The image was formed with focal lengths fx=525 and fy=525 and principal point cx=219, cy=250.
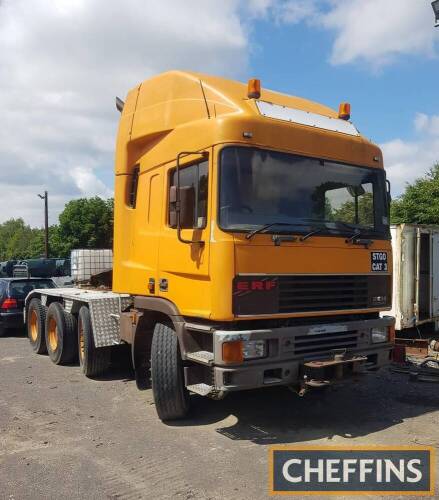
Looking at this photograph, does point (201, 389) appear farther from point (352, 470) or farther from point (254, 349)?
point (352, 470)

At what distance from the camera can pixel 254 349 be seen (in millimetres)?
4938

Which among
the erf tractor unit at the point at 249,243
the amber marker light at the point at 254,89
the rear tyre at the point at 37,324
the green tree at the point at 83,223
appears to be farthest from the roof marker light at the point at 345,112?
the green tree at the point at 83,223

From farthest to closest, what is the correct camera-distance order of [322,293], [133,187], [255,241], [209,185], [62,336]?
[62,336] → [133,187] → [322,293] → [209,185] → [255,241]

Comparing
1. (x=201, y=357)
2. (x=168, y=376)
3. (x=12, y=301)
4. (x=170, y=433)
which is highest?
(x=201, y=357)

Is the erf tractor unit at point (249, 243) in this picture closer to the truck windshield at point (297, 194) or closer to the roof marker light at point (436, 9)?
the truck windshield at point (297, 194)

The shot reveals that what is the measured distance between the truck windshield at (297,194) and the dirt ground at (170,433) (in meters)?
2.07

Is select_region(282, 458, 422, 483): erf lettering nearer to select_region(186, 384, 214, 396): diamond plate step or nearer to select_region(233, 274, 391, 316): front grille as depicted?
select_region(186, 384, 214, 396): diamond plate step

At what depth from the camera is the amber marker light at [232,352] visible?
479cm

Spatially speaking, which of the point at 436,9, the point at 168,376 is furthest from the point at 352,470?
the point at 436,9

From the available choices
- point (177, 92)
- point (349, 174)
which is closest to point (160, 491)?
point (349, 174)

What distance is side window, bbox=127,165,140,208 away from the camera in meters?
6.59

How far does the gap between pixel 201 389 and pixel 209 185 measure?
1.96 m

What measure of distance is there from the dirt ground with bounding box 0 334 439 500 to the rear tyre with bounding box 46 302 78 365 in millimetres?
1037

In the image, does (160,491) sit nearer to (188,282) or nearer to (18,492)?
(18,492)
